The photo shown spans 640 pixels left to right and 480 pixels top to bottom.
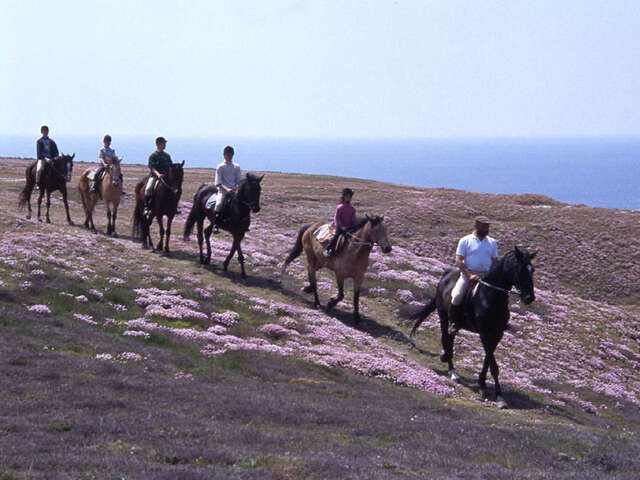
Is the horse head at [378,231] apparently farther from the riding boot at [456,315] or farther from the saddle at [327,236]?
the riding boot at [456,315]

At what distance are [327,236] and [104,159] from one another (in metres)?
15.1

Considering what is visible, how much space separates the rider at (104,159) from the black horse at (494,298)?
2021 cm

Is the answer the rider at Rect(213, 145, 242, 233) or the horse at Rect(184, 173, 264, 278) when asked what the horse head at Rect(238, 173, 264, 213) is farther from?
the rider at Rect(213, 145, 242, 233)

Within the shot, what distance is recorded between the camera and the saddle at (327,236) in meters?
23.7

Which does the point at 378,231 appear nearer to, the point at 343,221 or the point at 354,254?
the point at 354,254

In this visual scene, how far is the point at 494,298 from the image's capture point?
1722 cm

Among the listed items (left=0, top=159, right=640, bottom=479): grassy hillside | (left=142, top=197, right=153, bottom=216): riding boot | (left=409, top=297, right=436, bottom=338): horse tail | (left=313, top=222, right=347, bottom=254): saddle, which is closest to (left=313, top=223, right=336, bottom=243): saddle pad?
(left=313, top=222, right=347, bottom=254): saddle

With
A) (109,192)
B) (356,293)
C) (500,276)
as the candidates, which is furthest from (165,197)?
(500,276)

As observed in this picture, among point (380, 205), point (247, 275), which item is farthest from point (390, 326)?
point (380, 205)

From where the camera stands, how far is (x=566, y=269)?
48.4 metres

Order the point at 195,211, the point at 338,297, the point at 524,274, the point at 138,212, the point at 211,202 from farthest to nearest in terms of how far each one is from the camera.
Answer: the point at 138,212
the point at 195,211
the point at 211,202
the point at 338,297
the point at 524,274

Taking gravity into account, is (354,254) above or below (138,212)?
below

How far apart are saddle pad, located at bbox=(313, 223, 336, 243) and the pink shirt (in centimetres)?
64

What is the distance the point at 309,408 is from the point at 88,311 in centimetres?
917
